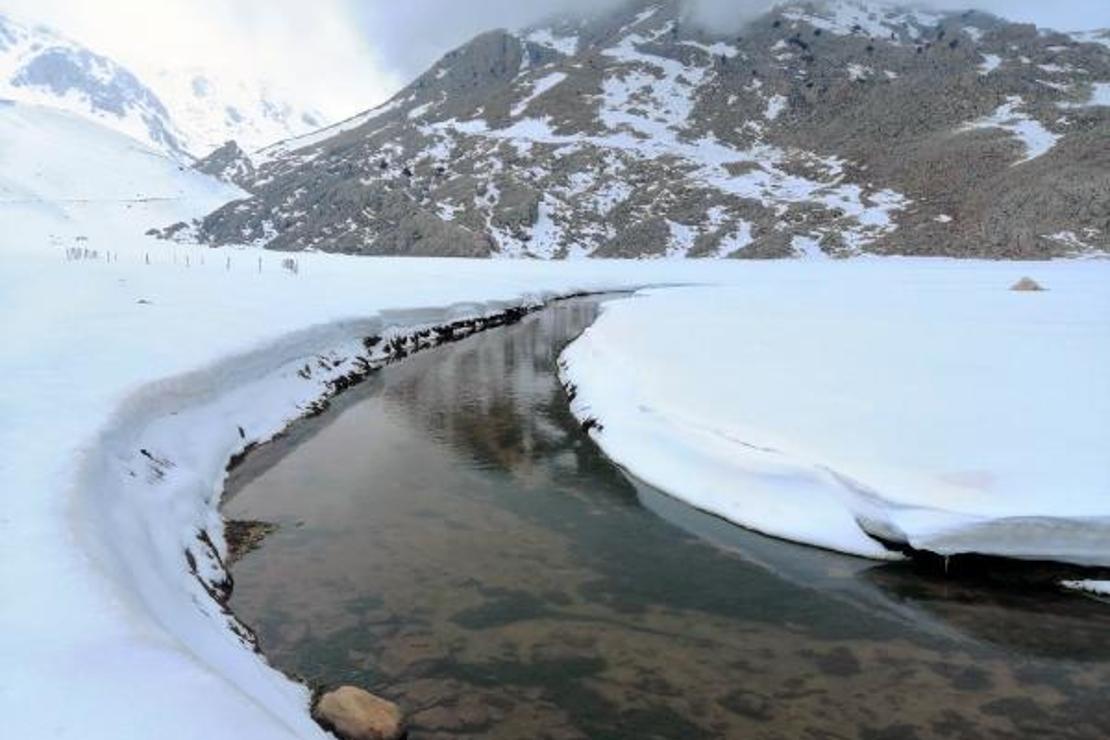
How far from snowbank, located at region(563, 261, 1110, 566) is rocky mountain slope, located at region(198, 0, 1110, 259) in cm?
8010

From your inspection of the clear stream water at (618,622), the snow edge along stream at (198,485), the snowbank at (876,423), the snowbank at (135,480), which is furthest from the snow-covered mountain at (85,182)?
the clear stream water at (618,622)

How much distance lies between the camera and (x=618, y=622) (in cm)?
1177

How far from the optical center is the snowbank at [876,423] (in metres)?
13.2

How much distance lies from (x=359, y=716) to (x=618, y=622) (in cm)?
408

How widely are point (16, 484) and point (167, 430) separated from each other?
594 centimetres

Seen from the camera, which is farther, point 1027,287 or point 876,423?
point 1027,287

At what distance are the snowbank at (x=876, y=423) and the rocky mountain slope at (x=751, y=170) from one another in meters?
80.1

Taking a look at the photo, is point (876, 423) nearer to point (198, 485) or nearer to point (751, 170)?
point (198, 485)

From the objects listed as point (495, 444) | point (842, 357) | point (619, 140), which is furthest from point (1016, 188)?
point (495, 444)

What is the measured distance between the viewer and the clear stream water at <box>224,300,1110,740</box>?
31.5 ft

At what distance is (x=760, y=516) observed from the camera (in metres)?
15.3

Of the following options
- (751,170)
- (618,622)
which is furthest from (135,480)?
(751,170)

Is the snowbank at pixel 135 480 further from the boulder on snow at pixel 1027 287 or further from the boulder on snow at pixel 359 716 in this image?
the boulder on snow at pixel 1027 287

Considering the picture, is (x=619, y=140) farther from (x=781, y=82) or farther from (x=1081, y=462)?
(x=1081, y=462)
